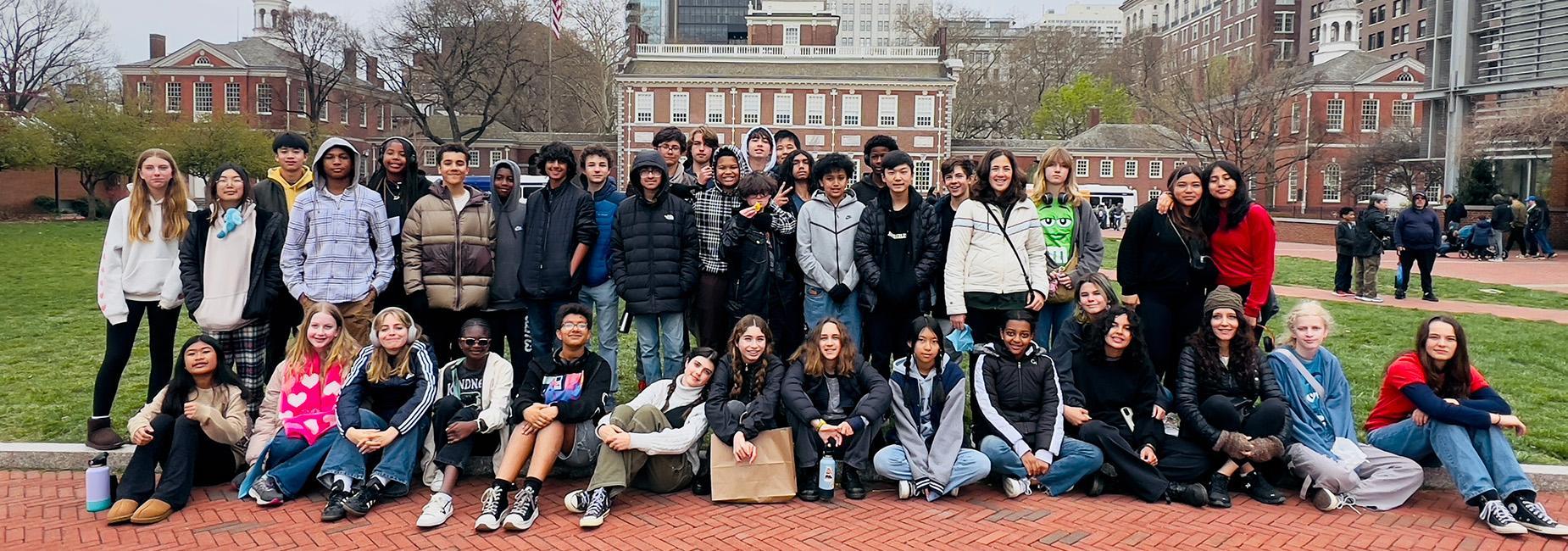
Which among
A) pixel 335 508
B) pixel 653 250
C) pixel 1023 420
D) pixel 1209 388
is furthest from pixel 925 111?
pixel 335 508

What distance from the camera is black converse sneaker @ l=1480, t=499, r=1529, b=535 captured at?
191 inches

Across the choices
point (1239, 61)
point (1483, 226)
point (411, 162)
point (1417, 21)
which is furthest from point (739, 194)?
point (1417, 21)

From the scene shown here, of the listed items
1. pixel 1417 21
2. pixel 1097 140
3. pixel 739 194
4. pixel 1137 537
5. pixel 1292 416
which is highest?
pixel 1417 21

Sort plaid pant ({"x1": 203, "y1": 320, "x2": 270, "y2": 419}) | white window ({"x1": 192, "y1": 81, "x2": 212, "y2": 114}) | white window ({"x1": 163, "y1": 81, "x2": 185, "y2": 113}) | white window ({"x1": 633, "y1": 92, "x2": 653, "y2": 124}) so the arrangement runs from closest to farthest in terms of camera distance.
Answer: plaid pant ({"x1": 203, "y1": 320, "x2": 270, "y2": 419})
white window ({"x1": 633, "y1": 92, "x2": 653, "y2": 124})
white window ({"x1": 163, "y1": 81, "x2": 185, "y2": 113})
white window ({"x1": 192, "y1": 81, "x2": 212, "y2": 114})

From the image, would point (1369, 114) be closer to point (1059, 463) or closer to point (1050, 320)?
point (1050, 320)

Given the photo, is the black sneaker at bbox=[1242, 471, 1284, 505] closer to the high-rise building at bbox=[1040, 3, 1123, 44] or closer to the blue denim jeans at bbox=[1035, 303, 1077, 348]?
the blue denim jeans at bbox=[1035, 303, 1077, 348]

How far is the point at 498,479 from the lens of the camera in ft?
17.1

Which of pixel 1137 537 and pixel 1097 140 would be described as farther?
pixel 1097 140

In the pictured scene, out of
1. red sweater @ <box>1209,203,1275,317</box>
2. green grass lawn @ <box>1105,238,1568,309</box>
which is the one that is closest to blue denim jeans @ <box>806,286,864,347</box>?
red sweater @ <box>1209,203,1275,317</box>

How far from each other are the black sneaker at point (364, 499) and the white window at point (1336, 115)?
62.1m

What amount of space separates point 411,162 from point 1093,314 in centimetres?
437

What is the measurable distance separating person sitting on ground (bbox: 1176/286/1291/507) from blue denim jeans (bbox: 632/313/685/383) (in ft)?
10.00

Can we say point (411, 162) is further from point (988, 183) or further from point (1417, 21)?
point (1417, 21)

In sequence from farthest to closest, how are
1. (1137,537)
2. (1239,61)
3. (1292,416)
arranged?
(1239,61), (1292,416), (1137,537)
